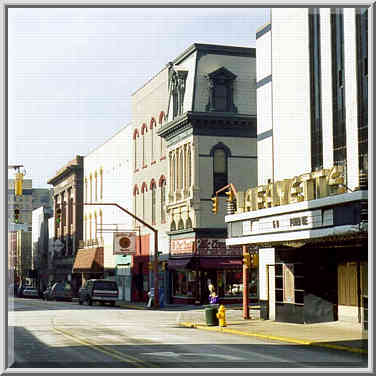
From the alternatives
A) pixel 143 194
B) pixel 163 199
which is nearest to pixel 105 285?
pixel 163 199

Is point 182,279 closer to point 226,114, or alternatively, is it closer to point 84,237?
point 226,114

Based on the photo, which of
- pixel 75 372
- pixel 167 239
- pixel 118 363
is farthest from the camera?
pixel 167 239

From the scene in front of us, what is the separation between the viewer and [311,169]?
36.5 metres

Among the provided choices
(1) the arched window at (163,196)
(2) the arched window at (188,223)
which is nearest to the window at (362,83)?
(2) the arched window at (188,223)

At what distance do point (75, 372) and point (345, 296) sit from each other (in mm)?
19748

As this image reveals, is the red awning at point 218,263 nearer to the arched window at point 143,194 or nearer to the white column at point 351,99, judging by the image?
the arched window at point 143,194

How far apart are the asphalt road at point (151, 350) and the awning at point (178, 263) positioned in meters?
19.9

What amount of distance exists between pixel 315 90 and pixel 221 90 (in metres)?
25.2

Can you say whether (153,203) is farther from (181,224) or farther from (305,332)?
(305,332)

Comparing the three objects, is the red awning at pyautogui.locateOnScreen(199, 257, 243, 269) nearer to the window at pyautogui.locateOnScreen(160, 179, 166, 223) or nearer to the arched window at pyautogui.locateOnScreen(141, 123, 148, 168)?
the window at pyautogui.locateOnScreen(160, 179, 166, 223)

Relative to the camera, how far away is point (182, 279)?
62.7 meters

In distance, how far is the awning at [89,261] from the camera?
8306 centimetres

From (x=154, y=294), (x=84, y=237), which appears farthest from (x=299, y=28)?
(x=84, y=237)

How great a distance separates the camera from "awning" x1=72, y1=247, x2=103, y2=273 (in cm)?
8306
